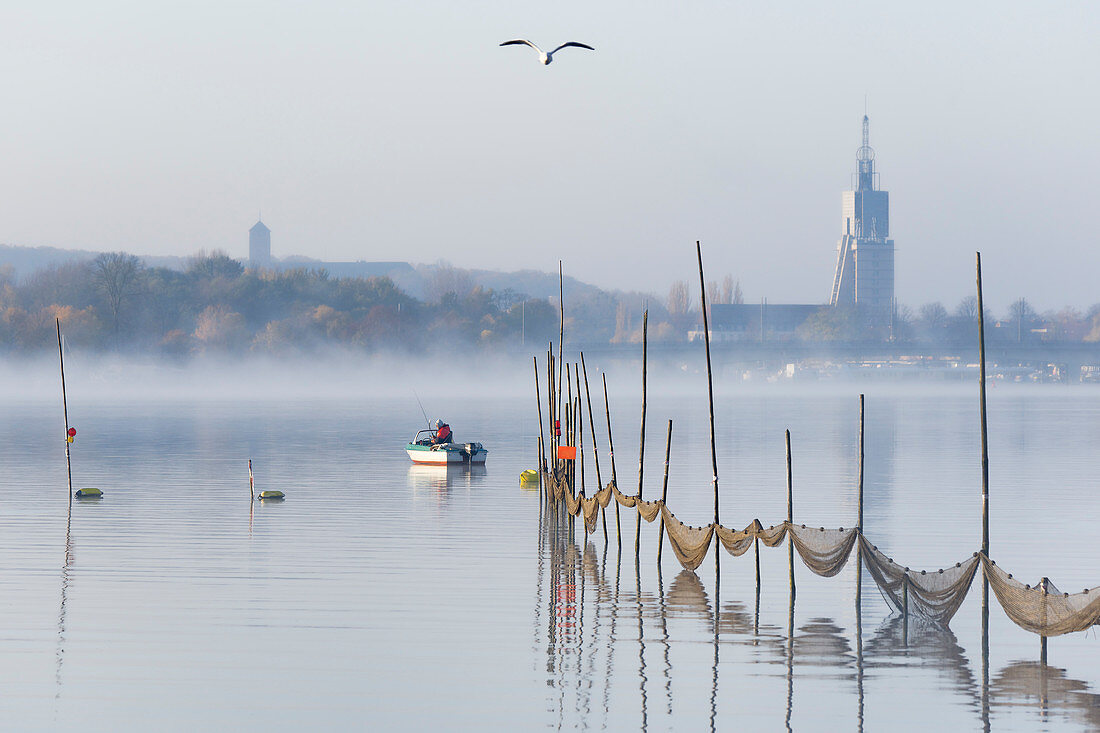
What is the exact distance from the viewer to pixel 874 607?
31562mm

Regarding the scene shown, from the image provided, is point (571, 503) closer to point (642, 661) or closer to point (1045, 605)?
point (642, 661)

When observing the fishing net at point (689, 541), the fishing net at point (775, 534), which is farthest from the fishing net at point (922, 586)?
the fishing net at point (689, 541)

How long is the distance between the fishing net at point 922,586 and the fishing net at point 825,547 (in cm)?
34

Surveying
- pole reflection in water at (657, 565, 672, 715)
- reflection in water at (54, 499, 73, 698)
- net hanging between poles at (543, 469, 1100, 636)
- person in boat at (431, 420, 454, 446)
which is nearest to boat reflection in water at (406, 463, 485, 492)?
person in boat at (431, 420, 454, 446)

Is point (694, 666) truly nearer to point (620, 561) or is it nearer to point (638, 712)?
point (638, 712)

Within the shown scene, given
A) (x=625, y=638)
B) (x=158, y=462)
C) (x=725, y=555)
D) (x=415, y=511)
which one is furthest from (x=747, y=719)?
(x=158, y=462)

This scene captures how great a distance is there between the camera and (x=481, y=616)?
30.3 meters

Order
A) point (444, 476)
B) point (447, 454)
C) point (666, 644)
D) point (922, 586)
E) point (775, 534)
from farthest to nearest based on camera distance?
point (447, 454) < point (444, 476) < point (775, 534) < point (666, 644) < point (922, 586)

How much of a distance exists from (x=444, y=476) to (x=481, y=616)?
135ft

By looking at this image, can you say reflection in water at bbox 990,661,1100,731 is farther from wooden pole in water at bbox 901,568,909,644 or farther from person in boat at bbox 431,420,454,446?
person in boat at bbox 431,420,454,446

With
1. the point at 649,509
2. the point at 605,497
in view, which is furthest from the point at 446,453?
the point at 649,509

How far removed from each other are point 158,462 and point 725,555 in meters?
47.5

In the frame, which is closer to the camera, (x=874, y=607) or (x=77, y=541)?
(x=874, y=607)

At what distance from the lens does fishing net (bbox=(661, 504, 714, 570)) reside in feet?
107
